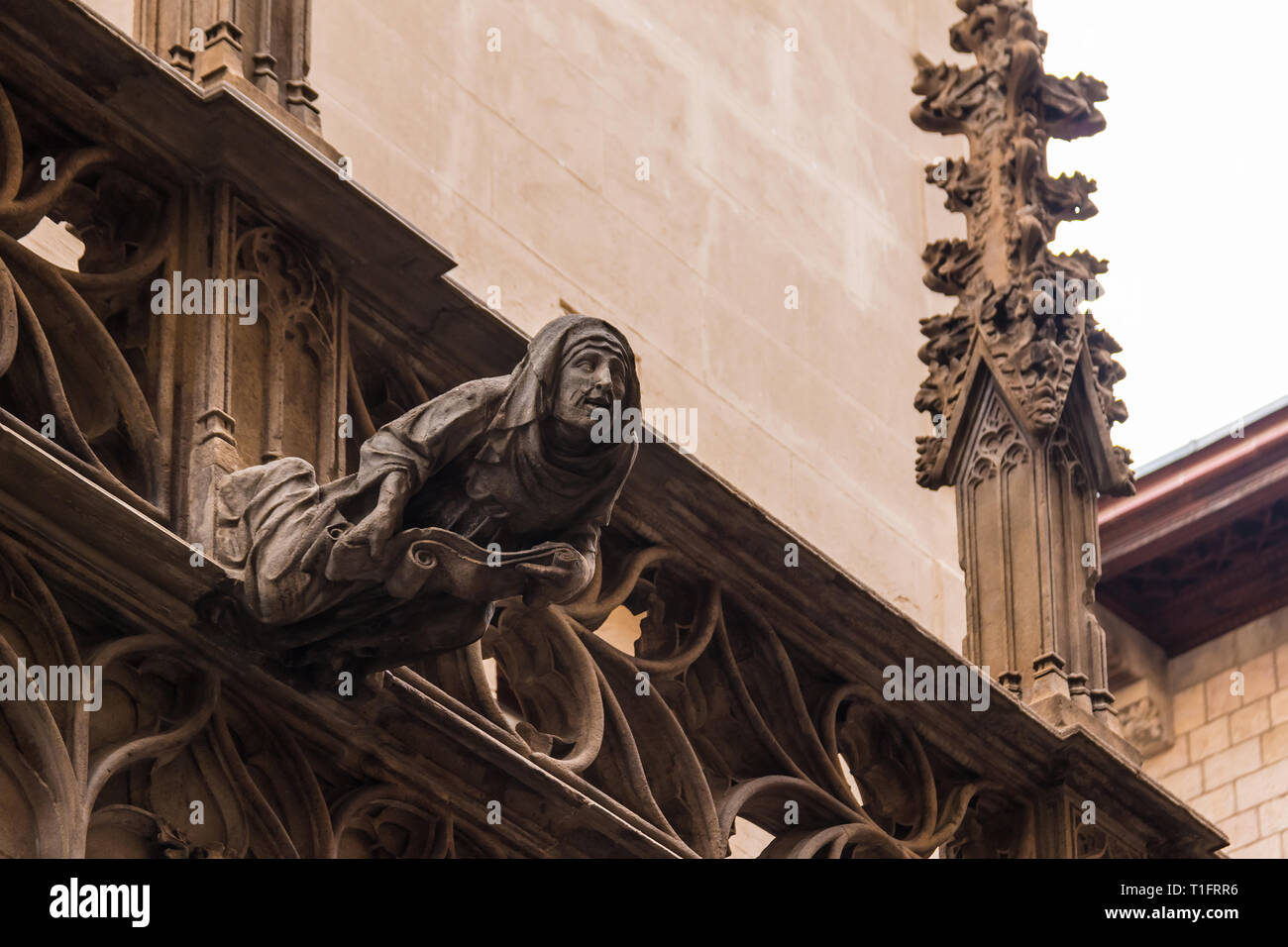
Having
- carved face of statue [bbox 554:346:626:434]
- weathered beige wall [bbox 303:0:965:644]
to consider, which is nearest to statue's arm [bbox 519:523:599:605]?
carved face of statue [bbox 554:346:626:434]

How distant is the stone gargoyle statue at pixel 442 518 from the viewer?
6.51 metres

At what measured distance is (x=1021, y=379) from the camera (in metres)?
9.20

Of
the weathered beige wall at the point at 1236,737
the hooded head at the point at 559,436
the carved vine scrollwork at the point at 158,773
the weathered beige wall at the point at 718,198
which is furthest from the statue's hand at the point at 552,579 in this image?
the weathered beige wall at the point at 1236,737

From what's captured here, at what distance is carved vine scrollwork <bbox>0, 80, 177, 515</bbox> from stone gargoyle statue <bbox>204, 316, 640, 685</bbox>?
0.75 feet

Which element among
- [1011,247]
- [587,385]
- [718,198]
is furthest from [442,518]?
[718,198]

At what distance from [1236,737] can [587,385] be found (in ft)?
29.9

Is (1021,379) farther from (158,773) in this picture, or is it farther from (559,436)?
(158,773)

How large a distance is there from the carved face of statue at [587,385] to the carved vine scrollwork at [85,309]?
0.73 metres

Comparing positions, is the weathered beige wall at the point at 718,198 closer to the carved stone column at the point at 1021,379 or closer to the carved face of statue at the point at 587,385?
the carved stone column at the point at 1021,379

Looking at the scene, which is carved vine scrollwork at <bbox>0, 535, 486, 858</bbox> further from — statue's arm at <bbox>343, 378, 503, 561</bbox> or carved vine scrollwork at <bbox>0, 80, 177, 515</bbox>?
statue's arm at <bbox>343, 378, 503, 561</bbox>

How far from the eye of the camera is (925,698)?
856cm

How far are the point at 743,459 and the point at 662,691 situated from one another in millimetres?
3031
